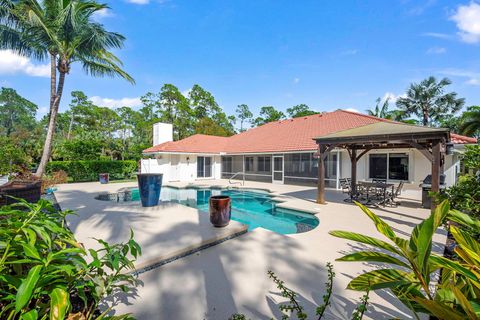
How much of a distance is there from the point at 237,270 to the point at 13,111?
267 feet

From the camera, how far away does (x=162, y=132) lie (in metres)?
23.5

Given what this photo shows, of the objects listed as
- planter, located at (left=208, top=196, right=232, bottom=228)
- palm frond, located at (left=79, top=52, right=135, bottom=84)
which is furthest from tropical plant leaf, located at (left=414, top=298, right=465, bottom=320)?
palm frond, located at (left=79, top=52, right=135, bottom=84)

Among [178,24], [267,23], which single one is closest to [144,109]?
[178,24]

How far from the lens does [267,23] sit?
A: 12836mm

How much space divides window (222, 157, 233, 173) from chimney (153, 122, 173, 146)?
6674 millimetres

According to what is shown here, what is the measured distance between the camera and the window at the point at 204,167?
22.3m

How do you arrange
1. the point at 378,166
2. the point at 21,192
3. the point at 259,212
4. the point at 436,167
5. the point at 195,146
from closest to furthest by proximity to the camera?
the point at 21,192
the point at 436,167
the point at 259,212
the point at 378,166
the point at 195,146

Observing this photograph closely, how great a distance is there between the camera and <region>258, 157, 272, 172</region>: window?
1990 centimetres

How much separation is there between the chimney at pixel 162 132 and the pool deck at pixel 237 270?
54.9 ft

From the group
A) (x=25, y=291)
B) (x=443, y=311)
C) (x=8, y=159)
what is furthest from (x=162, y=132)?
(x=443, y=311)

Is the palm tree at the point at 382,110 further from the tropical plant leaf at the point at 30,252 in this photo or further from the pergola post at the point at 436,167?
the tropical plant leaf at the point at 30,252

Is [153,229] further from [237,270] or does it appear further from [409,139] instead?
[409,139]

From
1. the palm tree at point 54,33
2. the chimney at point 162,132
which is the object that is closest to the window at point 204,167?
the chimney at point 162,132

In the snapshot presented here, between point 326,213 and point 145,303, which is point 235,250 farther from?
point 326,213
